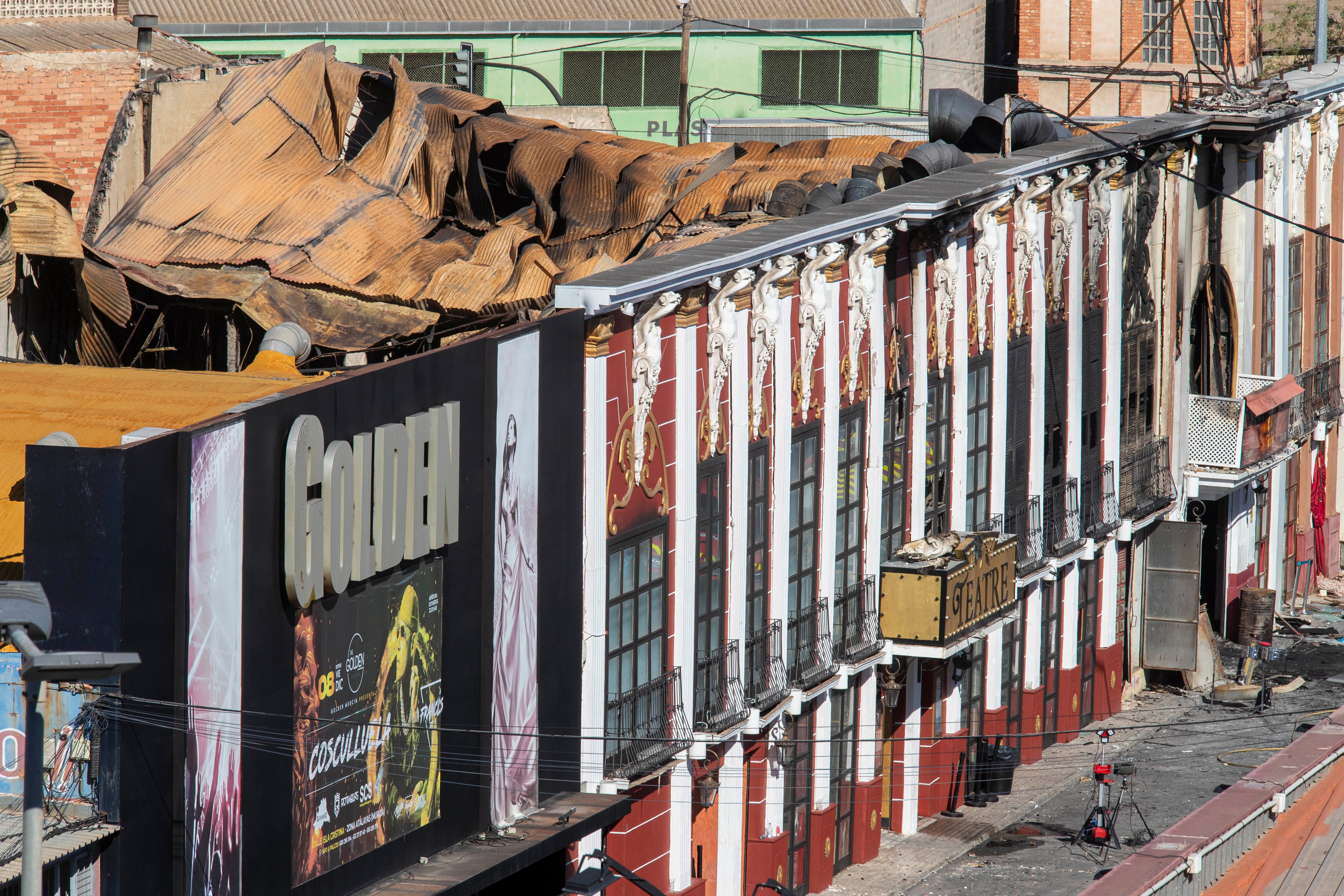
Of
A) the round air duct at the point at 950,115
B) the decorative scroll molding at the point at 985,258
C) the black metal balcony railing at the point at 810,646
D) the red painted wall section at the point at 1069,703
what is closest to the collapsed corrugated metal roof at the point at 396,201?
the round air duct at the point at 950,115

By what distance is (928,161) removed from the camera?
107 ft

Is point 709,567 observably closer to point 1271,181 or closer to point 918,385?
point 918,385

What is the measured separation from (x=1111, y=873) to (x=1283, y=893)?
6.56ft

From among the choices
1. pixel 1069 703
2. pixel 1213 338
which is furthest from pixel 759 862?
pixel 1213 338

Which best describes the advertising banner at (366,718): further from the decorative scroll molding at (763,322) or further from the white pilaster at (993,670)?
the white pilaster at (993,670)

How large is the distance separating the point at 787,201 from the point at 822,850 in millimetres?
9756

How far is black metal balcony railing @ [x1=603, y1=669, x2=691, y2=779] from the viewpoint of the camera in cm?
2400

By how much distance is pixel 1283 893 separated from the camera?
942 inches


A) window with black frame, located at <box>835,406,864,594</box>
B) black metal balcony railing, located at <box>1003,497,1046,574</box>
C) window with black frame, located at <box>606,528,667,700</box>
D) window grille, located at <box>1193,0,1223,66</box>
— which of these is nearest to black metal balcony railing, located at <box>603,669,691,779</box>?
window with black frame, located at <box>606,528,667,700</box>

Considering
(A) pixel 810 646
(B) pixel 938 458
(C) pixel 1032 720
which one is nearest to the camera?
(A) pixel 810 646

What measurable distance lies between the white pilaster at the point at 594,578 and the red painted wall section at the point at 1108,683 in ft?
54.0

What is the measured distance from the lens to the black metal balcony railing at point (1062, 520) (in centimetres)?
3516

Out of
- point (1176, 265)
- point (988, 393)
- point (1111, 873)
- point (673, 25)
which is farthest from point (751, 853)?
point (673, 25)

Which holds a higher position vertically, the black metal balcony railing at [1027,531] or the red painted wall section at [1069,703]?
the black metal balcony railing at [1027,531]
